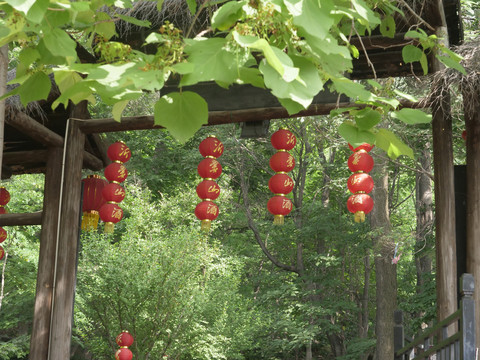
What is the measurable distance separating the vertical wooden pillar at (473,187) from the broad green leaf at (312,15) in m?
3.12

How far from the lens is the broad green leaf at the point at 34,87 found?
2113 mm

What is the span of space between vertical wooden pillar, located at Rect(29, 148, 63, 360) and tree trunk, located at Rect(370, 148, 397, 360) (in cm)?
793

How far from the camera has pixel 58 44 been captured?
71.9 inches

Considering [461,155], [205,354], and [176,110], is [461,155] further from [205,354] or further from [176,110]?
[176,110]

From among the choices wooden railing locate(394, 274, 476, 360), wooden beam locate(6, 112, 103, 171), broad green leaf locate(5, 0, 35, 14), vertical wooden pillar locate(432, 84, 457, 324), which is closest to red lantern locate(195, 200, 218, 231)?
wooden beam locate(6, 112, 103, 171)

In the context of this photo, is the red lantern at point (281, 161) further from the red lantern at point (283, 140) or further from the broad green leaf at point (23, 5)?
the broad green leaf at point (23, 5)

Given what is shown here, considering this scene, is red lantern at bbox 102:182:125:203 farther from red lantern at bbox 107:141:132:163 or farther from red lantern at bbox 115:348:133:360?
red lantern at bbox 115:348:133:360

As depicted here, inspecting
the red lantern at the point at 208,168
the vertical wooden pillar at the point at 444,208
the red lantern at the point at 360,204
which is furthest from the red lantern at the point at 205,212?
the vertical wooden pillar at the point at 444,208

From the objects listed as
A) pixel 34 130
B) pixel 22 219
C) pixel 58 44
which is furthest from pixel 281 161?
pixel 58 44

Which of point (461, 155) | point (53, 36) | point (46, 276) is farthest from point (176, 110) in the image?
point (461, 155)

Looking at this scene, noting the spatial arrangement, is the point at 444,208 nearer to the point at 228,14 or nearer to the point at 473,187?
the point at 473,187

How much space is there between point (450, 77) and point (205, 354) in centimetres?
1027

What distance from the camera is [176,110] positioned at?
1.87 meters

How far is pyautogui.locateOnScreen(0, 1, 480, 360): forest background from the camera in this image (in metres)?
13.1
